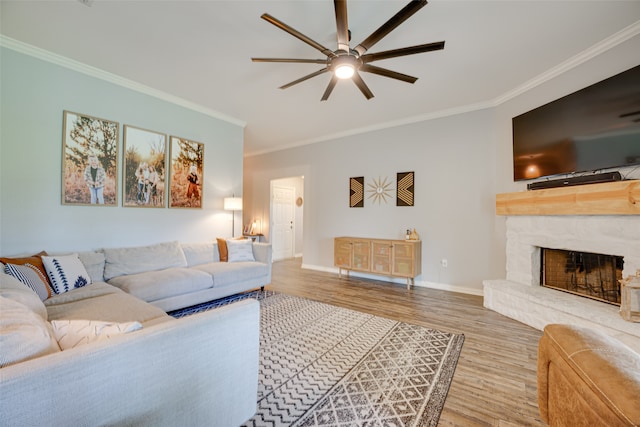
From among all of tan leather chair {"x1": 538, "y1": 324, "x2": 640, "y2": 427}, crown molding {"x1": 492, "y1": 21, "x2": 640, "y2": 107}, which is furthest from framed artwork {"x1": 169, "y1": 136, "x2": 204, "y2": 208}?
crown molding {"x1": 492, "y1": 21, "x2": 640, "y2": 107}

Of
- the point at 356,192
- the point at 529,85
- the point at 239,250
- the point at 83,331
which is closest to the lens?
the point at 83,331

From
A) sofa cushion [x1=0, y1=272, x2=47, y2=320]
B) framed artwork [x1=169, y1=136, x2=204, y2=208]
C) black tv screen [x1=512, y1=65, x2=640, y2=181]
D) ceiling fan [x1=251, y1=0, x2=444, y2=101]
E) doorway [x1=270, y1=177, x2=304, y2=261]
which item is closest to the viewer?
sofa cushion [x1=0, y1=272, x2=47, y2=320]

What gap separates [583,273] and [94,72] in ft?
19.4

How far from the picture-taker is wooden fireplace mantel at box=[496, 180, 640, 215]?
223cm

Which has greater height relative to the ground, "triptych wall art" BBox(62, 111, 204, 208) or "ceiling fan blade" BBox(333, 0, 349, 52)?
"ceiling fan blade" BBox(333, 0, 349, 52)

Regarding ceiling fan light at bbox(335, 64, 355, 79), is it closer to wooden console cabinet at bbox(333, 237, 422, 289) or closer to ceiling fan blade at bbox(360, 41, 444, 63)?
ceiling fan blade at bbox(360, 41, 444, 63)

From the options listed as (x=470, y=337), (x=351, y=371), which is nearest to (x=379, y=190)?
(x=470, y=337)

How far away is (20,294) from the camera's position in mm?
1564

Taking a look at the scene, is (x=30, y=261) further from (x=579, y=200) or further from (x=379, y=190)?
(x=579, y=200)

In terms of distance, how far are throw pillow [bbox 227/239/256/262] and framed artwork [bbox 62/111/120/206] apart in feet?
5.03

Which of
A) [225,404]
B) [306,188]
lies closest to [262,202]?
[306,188]

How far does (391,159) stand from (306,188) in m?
1.97

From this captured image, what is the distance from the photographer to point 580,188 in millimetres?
2584

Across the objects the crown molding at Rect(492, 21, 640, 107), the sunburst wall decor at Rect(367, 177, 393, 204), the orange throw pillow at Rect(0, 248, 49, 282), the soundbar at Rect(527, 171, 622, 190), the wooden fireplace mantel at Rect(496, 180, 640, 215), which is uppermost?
the crown molding at Rect(492, 21, 640, 107)
